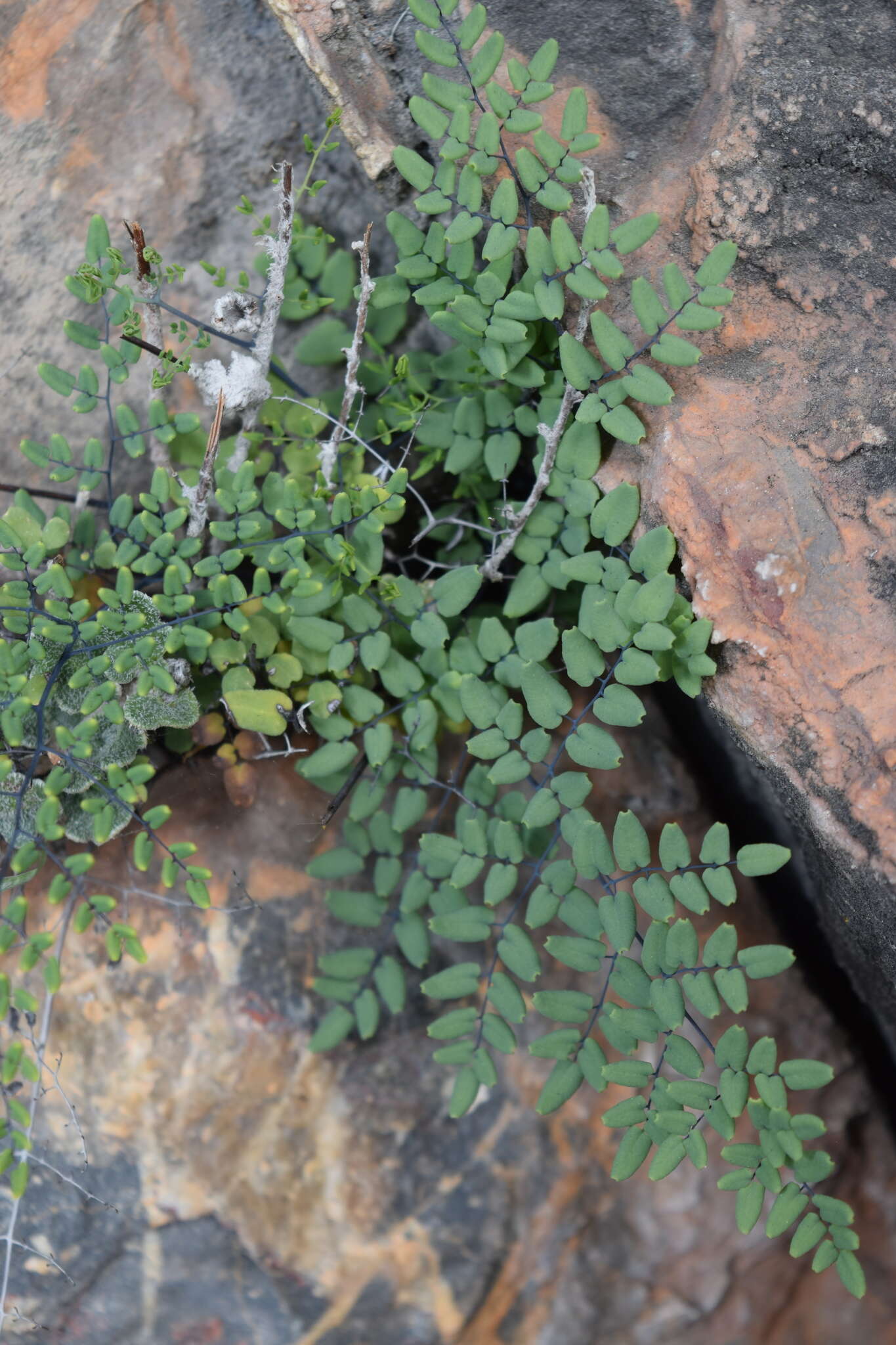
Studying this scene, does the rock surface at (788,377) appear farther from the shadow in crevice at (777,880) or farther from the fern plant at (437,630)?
the shadow in crevice at (777,880)

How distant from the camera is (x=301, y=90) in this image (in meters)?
2.18

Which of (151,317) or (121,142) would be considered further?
(121,142)

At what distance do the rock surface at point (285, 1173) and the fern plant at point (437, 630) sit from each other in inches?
3.8

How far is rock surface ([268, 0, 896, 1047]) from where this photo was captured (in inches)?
67.1

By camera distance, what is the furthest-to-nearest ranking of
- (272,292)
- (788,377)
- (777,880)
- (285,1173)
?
1. (777,880)
2. (285,1173)
3. (272,292)
4. (788,377)

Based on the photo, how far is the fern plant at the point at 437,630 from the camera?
1672 mm

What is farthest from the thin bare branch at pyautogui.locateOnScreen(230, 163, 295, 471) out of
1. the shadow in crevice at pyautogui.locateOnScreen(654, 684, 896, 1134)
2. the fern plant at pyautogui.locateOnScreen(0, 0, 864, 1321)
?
the shadow in crevice at pyautogui.locateOnScreen(654, 684, 896, 1134)

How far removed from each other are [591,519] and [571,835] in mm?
567

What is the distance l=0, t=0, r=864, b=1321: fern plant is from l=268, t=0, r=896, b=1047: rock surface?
3.6 inches

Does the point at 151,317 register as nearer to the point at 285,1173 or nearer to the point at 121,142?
the point at 121,142

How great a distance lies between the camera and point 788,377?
5.81 feet

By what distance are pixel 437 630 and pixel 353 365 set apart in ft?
1.72

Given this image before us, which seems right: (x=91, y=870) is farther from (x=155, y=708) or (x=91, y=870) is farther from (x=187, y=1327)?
(x=187, y=1327)

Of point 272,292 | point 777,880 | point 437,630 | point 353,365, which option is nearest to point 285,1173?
point 437,630
